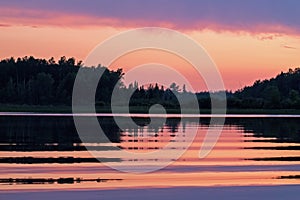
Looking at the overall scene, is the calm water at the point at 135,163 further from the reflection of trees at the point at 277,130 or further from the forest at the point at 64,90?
the forest at the point at 64,90

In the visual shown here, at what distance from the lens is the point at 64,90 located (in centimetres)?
12794

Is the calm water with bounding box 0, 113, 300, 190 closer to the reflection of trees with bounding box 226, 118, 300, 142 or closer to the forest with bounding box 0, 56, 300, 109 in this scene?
the reflection of trees with bounding box 226, 118, 300, 142

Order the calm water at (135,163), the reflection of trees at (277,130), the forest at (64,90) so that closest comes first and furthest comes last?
the calm water at (135,163) → the reflection of trees at (277,130) → the forest at (64,90)

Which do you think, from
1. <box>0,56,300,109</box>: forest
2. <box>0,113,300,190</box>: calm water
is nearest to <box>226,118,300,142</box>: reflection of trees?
<box>0,113,300,190</box>: calm water

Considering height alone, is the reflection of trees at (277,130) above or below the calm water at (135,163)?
above

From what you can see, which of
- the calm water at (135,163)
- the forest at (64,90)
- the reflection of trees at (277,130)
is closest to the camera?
the calm water at (135,163)

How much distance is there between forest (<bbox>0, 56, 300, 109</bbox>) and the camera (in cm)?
12106

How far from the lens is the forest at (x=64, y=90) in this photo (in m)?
121

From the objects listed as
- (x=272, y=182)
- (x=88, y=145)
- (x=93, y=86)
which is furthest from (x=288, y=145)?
(x=93, y=86)

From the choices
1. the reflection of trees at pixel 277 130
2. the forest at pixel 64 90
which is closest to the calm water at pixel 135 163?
the reflection of trees at pixel 277 130

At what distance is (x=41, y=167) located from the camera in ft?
73.4

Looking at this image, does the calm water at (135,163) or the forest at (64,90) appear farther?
the forest at (64,90)

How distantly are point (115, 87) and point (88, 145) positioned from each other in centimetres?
10831

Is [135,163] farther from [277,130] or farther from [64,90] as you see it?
[64,90]
